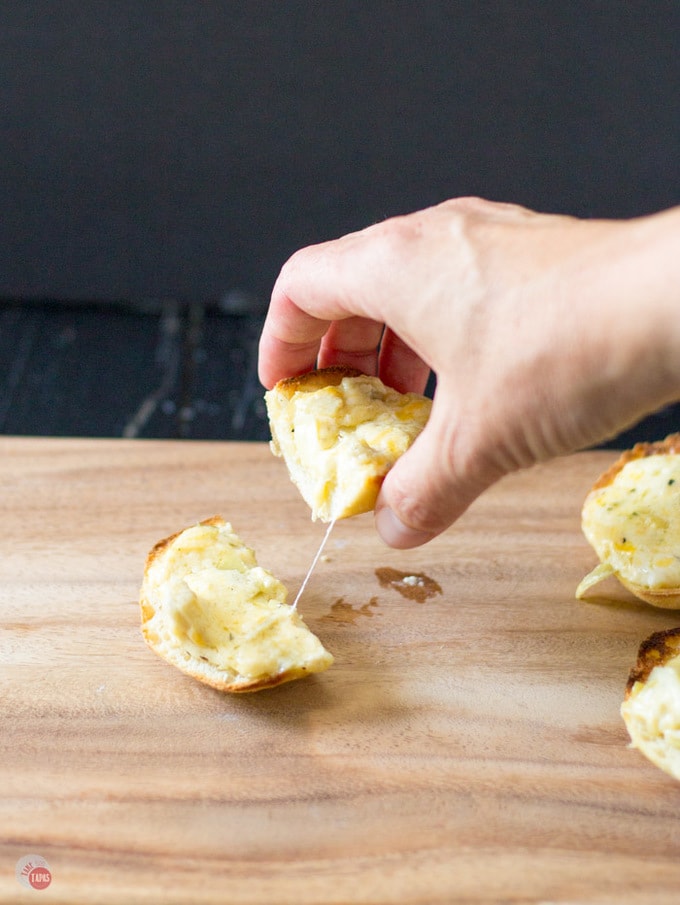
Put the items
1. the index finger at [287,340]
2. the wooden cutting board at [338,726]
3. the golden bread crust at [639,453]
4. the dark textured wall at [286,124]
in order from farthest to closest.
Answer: the dark textured wall at [286,124], the golden bread crust at [639,453], the index finger at [287,340], the wooden cutting board at [338,726]

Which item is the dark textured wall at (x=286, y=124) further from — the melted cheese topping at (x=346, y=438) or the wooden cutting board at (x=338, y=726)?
the melted cheese topping at (x=346, y=438)

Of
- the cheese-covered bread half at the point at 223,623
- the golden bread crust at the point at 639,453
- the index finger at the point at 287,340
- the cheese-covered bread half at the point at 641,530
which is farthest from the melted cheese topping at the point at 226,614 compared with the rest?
the golden bread crust at the point at 639,453

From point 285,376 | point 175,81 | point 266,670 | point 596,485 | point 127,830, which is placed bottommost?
point 127,830

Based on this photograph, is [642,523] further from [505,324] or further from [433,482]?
[505,324]

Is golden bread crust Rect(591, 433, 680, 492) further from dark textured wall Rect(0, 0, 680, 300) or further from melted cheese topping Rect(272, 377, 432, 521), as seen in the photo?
dark textured wall Rect(0, 0, 680, 300)

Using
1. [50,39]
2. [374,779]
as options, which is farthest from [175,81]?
[374,779]

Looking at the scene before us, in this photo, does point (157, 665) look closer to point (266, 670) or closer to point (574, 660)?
point (266, 670)

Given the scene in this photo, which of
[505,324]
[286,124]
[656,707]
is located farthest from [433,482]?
[286,124]
